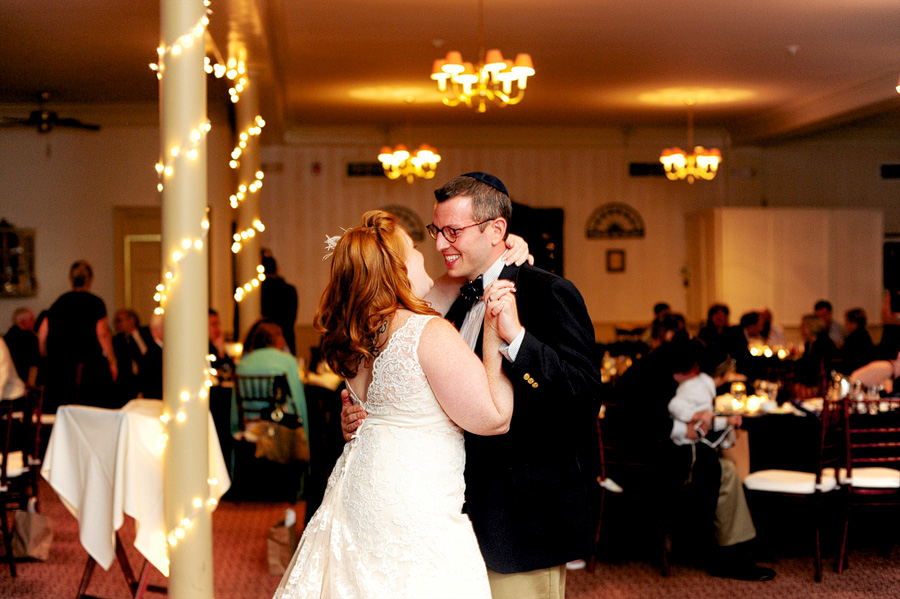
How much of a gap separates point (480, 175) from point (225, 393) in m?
5.19

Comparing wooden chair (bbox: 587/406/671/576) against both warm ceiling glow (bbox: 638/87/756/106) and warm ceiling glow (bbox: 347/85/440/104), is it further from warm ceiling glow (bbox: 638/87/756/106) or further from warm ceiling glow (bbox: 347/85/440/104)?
warm ceiling glow (bbox: 638/87/756/106)

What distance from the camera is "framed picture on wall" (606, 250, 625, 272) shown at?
13.9 meters

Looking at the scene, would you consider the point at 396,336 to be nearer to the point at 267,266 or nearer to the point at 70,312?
the point at 70,312

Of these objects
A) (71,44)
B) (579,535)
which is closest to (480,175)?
(579,535)

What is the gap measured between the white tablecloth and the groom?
2255 millimetres

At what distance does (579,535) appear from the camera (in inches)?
95.0

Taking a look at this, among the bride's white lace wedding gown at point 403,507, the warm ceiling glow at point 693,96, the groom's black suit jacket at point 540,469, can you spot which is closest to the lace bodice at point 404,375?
the bride's white lace wedding gown at point 403,507

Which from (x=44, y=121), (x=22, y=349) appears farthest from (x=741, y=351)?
(x=44, y=121)

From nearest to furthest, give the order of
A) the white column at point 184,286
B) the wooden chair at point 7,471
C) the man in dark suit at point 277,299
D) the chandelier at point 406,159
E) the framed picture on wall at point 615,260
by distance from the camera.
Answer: the white column at point 184,286 → the wooden chair at point 7,471 → the man in dark suit at point 277,299 → the chandelier at point 406,159 → the framed picture on wall at point 615,260

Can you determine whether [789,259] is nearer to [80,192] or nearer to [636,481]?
[636,481]

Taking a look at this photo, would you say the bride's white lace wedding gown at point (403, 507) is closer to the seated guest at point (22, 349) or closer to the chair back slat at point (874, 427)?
the chair back slat at point (874, 427)

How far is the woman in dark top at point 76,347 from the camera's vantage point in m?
7.82

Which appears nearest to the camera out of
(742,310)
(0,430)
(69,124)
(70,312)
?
(0,430)

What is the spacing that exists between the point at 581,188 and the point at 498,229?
38.0 ft
